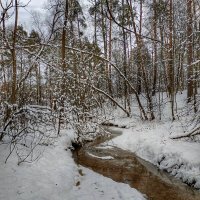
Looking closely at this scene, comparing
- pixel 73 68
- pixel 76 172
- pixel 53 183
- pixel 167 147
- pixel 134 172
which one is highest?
pixel 73 68

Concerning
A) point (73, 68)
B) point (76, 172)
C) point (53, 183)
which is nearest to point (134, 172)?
point (76, 172)

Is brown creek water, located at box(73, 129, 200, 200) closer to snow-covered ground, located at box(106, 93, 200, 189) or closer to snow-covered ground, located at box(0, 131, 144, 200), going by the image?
snow-covered ground, located at box(106, 93, 200, 189)

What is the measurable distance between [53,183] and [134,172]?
3.75m

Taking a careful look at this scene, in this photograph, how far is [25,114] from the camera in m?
8.35

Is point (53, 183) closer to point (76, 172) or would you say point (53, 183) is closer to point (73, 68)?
point (76, 172)

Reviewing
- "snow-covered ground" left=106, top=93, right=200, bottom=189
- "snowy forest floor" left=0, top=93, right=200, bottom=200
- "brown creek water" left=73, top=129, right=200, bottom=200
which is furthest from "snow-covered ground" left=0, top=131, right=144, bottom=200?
"snow-covered ground" left=106, top=93, right=200, bottom=189

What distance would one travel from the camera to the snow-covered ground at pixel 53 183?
7.15 metres

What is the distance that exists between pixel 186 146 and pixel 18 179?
6.40m

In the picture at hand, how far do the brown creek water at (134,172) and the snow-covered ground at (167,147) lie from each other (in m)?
0.30

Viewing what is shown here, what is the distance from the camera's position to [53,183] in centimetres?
809

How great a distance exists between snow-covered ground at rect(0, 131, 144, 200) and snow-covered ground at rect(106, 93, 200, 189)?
6.99 feet

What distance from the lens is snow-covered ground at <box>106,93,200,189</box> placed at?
9.74 metres

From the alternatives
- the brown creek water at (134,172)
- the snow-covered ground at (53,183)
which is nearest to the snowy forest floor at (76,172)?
the snow-covered ground at (53,183)

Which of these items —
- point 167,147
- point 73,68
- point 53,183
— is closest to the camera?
point 53,183
